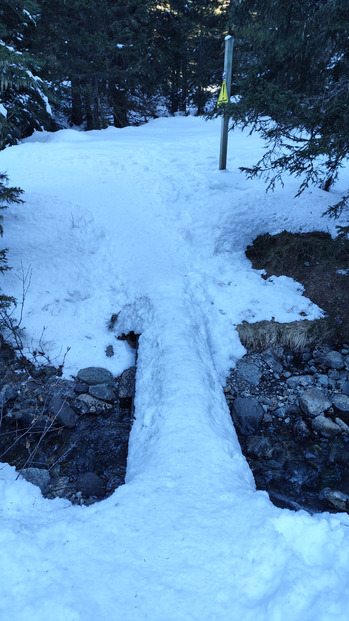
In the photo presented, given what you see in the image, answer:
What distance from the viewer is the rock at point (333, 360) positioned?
22.2 ft

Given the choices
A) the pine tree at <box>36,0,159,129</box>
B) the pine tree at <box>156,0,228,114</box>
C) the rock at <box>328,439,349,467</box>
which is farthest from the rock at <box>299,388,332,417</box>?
the pine tree at <box>156,0,228,114</box>

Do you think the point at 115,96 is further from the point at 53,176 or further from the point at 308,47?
the point at 308,47

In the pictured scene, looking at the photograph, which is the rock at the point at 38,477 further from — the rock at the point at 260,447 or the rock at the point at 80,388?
the rock at the point at 260,447

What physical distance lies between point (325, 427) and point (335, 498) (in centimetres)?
137

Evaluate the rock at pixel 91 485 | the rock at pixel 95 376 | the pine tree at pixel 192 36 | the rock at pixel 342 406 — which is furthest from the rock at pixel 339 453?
the pine tree at pixel 192 36

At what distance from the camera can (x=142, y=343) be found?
6785 millimetres

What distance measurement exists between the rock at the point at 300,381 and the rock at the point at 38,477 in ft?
15.0

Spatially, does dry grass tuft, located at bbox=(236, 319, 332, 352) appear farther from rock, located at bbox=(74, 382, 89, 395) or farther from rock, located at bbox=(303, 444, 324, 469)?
rock, located at bbox=(74, 382, 89, 395)

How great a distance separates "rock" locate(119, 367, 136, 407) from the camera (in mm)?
6298

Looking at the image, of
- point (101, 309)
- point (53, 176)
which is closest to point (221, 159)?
point (53, 176)

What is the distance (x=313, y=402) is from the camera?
6035mm

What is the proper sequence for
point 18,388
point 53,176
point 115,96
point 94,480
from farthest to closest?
point 115,96 < point 53,176 < point 18,388 < point 94,480

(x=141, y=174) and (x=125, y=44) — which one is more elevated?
(x=125, y=44)

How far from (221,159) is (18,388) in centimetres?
941
